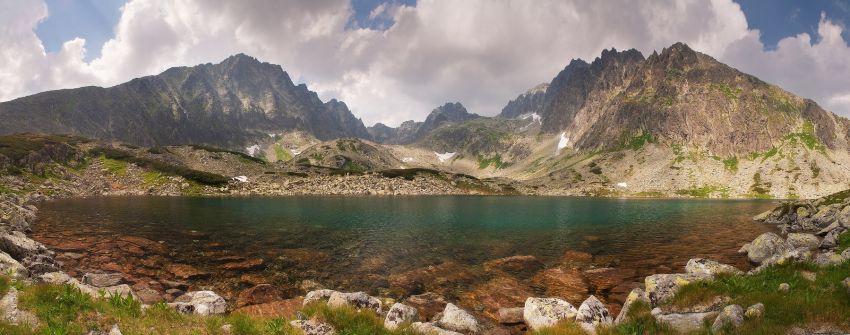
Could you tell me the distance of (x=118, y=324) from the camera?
1317 centimetres

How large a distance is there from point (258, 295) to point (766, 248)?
4390 cm

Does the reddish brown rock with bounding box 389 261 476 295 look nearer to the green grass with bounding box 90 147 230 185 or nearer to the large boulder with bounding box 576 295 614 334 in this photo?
the large boulder with bounding box 576 295 614 334

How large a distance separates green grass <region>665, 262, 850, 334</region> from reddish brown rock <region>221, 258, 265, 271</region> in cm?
3076

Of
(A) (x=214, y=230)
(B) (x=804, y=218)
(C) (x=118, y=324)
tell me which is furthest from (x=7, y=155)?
(B) (x=804, y=218)

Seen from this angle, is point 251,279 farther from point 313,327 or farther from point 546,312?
point 546,312

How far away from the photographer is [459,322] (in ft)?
62.6

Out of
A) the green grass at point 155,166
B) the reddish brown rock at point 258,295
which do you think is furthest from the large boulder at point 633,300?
the green grass at point 155,166

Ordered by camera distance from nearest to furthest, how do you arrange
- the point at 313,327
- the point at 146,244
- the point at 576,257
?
the point at 313,327, the point at 576,257, the point at 146,244

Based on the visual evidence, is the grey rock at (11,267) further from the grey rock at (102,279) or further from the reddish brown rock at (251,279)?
the reddish brown rock at (251,279)

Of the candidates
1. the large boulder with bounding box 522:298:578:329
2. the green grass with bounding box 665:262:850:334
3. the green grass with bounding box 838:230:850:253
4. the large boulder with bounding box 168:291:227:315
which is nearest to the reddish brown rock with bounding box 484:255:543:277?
the large boulder with bounding box 522:298:578:329

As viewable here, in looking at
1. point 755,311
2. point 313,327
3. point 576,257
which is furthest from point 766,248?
point 313,327

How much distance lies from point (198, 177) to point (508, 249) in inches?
6061

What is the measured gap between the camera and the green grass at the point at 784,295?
12.1 m

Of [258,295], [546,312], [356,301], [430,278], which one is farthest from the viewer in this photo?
[430,278]
